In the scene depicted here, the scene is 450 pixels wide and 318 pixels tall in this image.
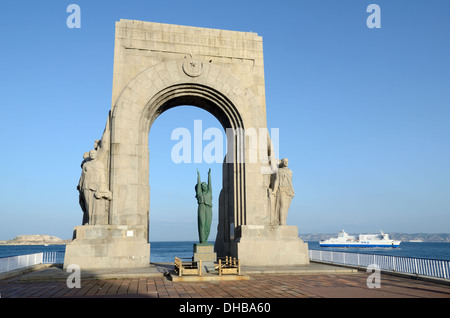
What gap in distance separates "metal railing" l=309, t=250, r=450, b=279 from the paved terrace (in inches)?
26.5

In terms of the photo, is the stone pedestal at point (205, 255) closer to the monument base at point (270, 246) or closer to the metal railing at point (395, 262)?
the monument base at point (270, 246)

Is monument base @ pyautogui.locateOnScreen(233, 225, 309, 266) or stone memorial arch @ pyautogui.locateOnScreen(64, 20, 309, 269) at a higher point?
stone memorial arch @ pyautogui.locateOnScreen(64, 20, 309, 269)

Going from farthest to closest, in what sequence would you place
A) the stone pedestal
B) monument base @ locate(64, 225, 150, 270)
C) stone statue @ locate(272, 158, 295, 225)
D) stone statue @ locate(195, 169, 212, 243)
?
stone statue @ locate(272, 158, 295, 225) < monument base @ locate(64, 225, 150, 270) < stone statue @ locate(195, 169, 212, 243) < the stone pedestal

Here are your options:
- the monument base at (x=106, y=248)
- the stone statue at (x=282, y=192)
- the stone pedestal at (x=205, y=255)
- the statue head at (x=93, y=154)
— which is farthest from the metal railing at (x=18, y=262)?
the stone statue at (x=282, y=192)

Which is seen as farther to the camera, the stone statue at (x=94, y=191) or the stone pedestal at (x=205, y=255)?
the stone statue at (x=94, y=191)

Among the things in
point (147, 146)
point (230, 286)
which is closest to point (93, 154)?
point (147, 146)

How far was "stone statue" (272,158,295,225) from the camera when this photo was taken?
17.0m

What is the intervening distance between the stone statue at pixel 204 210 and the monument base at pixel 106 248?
8.73ft

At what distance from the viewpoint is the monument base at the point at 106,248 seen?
47.1 ft

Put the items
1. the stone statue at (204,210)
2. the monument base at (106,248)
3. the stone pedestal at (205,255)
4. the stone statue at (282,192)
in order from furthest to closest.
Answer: the stone statue at (282,192)
the monument base at (106,248)
the stone statue at (204,210)
the stone pedestal at (205,255)

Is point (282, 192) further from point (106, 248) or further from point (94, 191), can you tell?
point (94, 191)

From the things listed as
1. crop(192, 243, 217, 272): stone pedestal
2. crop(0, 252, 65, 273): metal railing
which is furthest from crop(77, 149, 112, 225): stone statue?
crop(192, 243, 217, 272): stone pedestal

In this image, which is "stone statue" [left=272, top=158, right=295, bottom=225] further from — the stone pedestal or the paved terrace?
the stone pedestal
